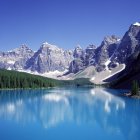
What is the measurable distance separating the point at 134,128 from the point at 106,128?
4.79 metres

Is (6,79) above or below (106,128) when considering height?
above

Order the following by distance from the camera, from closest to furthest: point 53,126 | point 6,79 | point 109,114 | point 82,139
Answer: point 82,139 < point 53,126 < point 109,114 < point 6,79

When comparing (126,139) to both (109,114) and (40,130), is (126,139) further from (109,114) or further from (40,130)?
(109,114)

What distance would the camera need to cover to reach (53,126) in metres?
55.7

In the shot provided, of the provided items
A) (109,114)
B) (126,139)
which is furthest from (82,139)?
(109,114)

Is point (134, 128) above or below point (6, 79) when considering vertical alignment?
below

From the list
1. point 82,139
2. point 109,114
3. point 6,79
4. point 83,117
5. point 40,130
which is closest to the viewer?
point 82,139

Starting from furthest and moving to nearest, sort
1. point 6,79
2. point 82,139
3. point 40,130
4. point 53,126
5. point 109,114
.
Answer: point 6,79 → point 109,114 → point 53,126 → point 40,130 → point 82,139

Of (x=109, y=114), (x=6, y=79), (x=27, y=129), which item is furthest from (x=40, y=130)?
(x=6, y=79)

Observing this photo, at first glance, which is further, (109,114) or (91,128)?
(109,114)

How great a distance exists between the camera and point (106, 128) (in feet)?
176

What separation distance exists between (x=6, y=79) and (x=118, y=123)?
132m

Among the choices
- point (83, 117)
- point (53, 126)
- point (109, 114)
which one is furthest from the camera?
point (109, 114)

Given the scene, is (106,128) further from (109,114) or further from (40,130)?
(109,114)
